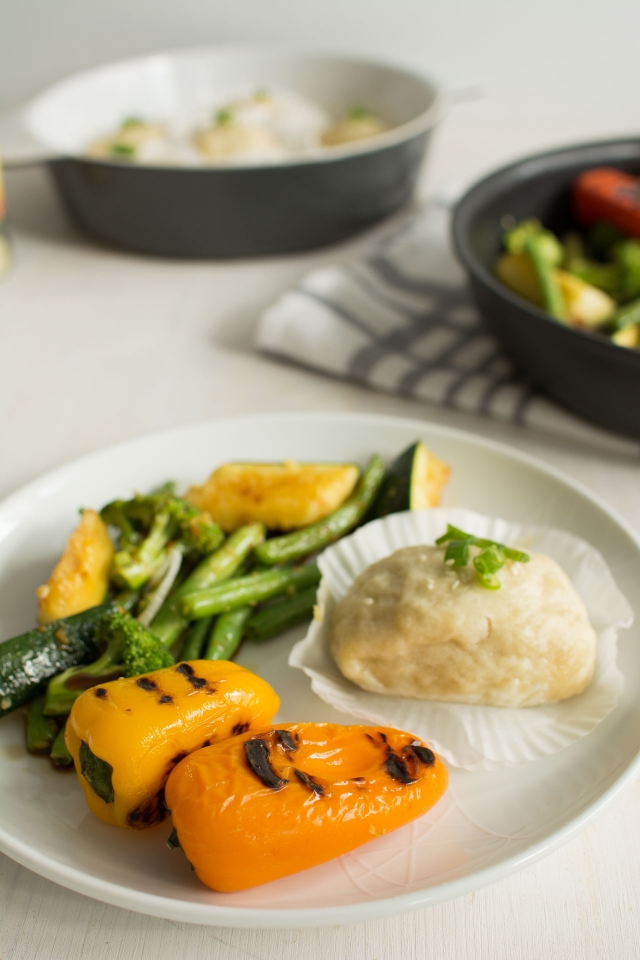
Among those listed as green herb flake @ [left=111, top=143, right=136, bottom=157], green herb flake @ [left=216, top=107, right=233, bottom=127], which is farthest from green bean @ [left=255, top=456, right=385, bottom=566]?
green herb flake @ [left=216, top=107, right=233, bottom=127]

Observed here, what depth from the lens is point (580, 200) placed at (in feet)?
11.4

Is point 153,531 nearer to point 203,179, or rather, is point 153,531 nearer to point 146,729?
point 146,729

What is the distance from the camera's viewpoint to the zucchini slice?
211 centimetres

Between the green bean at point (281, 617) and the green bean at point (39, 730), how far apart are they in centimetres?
49

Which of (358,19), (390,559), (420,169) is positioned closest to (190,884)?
(390,559)

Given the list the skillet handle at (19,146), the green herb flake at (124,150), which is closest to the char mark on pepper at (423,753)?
the skillet handle at (19,146)

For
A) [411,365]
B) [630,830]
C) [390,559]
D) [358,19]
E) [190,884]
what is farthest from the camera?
[358,19]

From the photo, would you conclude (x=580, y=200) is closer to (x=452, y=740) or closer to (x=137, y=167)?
(x=137, y=167)

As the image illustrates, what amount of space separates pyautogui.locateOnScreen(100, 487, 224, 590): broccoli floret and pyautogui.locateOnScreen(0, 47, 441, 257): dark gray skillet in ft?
5.82

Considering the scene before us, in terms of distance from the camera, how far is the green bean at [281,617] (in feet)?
6.28

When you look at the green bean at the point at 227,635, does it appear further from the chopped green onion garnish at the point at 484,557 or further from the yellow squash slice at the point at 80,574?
the chopped green onion garnish at the point at 484,557

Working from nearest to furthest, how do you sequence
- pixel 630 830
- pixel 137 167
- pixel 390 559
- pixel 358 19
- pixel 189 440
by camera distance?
pixel 630 830, pixel 390 559, pixel 189 440, pixel 137 167, pixel 358 19

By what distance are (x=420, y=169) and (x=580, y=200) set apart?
0.80 meters

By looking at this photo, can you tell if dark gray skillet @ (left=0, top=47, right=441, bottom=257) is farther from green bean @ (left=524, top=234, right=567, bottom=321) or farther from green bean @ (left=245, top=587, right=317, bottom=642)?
green bean @ (left=245, top=587, right=317, bottom=642)
